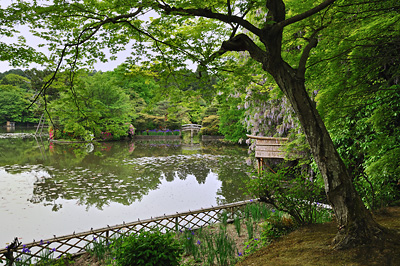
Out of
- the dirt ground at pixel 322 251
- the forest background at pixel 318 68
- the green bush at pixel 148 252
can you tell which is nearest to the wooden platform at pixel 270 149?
the forest background at pixel 318 68

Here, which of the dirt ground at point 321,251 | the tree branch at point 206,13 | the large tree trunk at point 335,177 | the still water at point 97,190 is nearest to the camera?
the dirt ground at point 321,251

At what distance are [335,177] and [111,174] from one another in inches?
379

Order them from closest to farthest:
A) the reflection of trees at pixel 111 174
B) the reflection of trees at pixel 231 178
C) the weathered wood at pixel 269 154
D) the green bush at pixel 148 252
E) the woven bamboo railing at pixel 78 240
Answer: the green bush at pixel 148 252 → the woven bamboo railing at pixel 78 240 → the reflection of trees at pixel 111 174 → the weathered wood at pixel 269 154 → the reflection of trees at pixel 231 178

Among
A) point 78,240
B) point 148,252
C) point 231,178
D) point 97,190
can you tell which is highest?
point 148,252

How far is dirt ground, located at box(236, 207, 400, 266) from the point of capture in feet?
6.36

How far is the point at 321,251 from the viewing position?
7.20 ft

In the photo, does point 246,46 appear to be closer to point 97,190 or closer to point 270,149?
point 270,149

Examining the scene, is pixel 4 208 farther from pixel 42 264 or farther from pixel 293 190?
pixel 293 190

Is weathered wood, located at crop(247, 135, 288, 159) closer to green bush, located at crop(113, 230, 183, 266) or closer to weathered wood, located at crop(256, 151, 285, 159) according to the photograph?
weathered wood, located at crop(256, 151, 285, 159)

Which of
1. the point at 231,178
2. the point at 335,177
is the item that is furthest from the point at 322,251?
the point at 231,178

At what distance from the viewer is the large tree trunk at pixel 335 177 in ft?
7.07

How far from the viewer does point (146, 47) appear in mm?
3469

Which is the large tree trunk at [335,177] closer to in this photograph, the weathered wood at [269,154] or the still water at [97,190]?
the still water at [97,190]

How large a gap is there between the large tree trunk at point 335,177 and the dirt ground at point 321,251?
4.1 inches
